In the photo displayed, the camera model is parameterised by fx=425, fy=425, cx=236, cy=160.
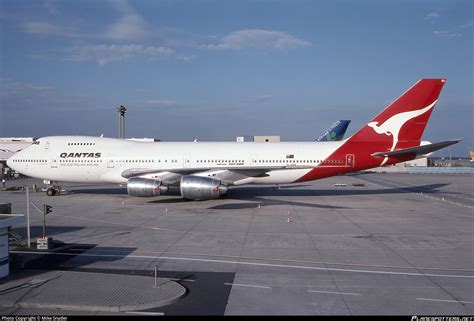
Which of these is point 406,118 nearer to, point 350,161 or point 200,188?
point 350,161

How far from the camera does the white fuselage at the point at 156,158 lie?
29.9 metres

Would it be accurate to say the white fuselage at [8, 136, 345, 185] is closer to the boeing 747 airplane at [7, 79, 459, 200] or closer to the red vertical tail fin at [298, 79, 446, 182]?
the boeing 747 airplane at [7, 79, 459, 200]

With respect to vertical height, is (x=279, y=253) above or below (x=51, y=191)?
below

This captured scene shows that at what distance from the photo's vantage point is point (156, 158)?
30109mm

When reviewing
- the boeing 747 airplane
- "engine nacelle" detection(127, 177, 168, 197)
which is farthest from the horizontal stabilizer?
"engine nacelle" detection(127, 177, 168, 197)

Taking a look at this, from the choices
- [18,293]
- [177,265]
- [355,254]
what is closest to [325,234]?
[355,254]

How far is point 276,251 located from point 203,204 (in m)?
13.4

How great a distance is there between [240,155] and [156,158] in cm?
595

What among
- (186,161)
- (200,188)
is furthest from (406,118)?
(186,161)

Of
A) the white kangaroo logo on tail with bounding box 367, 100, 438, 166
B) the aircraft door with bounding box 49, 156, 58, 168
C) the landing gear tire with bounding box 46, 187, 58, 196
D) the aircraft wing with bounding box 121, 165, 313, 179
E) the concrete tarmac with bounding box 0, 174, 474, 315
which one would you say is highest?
the white kangaroo logo on tail with bounding box 367, 100, 438, 166

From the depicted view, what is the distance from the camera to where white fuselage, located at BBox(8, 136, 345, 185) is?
29875 mm

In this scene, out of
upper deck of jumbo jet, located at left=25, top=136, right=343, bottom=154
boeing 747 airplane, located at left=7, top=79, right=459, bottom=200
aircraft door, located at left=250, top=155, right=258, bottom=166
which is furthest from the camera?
upper deck of jumbo jet, located at left=25, top=136, right=343, bottom=154

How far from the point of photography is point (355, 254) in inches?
565

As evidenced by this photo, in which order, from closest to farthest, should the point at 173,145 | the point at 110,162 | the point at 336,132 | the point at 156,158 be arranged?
the point at 110,162
the point at 156,158
the point at 173,145
the point at 336,132
